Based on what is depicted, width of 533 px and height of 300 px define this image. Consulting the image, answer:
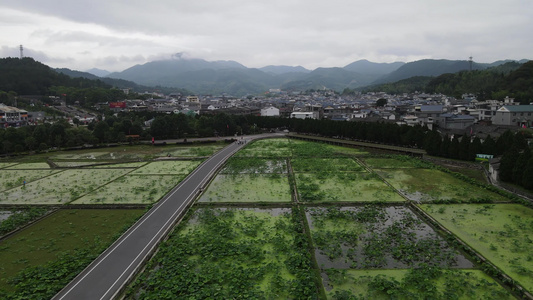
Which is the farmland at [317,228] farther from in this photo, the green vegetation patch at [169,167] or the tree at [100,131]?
the tree at [100,131]

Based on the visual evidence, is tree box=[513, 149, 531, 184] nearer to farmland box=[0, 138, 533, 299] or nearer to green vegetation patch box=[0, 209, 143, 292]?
farmland box=[0, 138, 533, 299]

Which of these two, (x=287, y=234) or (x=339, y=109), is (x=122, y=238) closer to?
(x=287, y=234)

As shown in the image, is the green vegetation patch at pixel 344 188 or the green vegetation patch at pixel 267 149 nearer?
the green vegetation patch at pixel 344 188

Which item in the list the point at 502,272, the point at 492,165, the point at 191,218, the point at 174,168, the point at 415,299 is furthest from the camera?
the point at 174,168

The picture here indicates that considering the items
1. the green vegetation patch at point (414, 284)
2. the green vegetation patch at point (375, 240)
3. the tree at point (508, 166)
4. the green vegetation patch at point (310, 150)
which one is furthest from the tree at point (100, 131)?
the tree at point (508, 166)

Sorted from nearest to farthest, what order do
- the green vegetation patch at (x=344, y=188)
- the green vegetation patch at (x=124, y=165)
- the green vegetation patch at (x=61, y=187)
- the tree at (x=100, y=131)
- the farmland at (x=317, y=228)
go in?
the farmland at (x=317, y=228) < the green vegetation patch at (x=344, y=188) < the green vegetation patch at (x=61, y=187) < the green vegetation patch at (x=124, y=165) < the tree at (x=100, y=131)

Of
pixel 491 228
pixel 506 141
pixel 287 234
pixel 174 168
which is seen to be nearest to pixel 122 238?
pixel 287 234

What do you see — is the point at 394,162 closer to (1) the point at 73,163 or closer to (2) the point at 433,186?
(2) the point at 433,186
